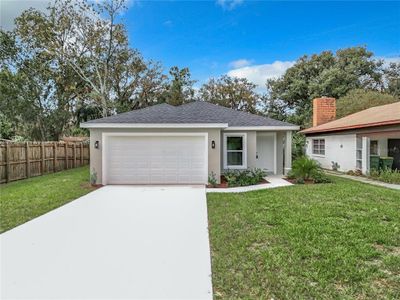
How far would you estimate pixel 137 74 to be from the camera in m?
28.6

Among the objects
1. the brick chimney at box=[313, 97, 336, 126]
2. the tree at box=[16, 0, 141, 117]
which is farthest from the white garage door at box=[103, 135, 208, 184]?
the tree at box=[16, 0, 141, 117]

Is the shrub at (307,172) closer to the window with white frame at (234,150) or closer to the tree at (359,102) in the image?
the window with white frame at (234,150)

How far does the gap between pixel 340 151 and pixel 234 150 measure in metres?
6.94

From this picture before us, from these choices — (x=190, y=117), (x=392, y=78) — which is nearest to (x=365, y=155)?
(x=190, y=117)

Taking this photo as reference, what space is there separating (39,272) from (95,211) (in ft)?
11.0

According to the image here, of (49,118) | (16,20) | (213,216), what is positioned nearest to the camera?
(213,216)

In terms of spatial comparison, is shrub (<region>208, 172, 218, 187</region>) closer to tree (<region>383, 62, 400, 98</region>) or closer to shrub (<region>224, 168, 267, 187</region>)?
shrub (<region>224, 168, 267, 187</region>)

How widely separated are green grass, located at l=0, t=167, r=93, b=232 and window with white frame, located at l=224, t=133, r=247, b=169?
6250mm

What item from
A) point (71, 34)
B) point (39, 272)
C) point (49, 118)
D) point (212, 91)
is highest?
point (71, 34)

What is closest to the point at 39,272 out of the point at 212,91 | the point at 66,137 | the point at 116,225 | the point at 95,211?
the point at 116,225

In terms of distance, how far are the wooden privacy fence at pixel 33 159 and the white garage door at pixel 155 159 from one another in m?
4.53

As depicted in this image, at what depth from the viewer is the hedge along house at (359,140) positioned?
1263cm

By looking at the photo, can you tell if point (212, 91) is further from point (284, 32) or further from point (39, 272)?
point (39, 272)

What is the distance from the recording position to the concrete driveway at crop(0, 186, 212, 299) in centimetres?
345
